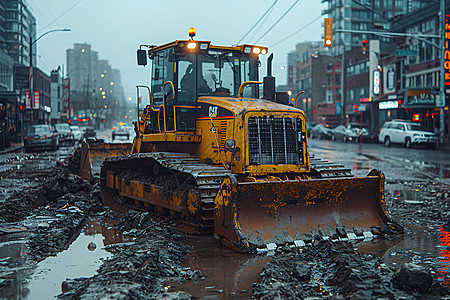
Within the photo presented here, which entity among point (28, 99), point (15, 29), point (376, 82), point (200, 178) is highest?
point (15, 29)

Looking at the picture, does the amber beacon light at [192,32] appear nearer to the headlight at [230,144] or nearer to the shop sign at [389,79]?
the headlight at [230,144]

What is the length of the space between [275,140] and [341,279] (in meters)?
3.64

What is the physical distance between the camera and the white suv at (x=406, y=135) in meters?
37.1

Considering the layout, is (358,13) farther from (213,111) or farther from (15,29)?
(213,111)

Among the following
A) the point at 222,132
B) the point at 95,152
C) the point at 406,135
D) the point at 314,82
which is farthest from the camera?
the point at 314,82

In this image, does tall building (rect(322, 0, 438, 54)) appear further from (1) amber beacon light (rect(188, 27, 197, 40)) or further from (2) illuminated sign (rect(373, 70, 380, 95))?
(1) amber beacon light (rect(188, 27, 197, 40))

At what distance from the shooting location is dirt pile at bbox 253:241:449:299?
5723 millimetres

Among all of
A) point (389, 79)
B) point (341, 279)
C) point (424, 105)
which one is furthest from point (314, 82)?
point (341, 279)

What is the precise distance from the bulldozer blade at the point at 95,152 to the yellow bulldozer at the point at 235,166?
439 centimetres

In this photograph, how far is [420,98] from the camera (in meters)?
45.1

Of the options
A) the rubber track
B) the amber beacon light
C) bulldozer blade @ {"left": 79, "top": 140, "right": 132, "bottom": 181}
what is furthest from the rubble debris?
bulldozer blade @ {"left": 79, "top": 140, "right": 132, "bottom": 181}

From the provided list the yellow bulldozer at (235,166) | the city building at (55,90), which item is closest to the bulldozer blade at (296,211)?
the yellow bulldozer at (235,166)

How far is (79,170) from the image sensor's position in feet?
55.0

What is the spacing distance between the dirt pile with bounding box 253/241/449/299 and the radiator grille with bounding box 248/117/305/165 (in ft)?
7.84
